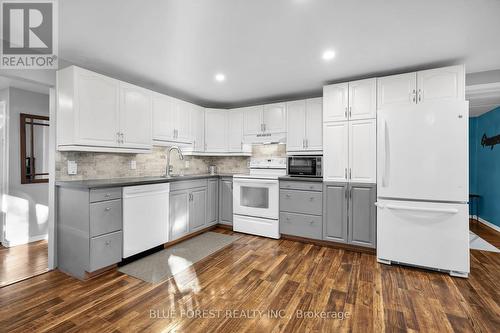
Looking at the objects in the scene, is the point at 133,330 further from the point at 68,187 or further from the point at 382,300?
the point at 382,300

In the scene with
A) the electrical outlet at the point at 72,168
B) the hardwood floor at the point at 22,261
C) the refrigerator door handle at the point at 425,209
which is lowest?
the hardwood floor at the point at 22,261

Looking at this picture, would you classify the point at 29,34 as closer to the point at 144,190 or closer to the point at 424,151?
the point at 144,190

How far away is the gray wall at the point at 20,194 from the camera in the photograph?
3.36 meters

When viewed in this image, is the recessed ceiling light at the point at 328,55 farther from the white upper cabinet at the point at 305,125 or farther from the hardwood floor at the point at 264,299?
the hardwood floor at the point at 264,299

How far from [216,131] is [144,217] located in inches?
88.4

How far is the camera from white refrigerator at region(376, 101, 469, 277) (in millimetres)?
2469

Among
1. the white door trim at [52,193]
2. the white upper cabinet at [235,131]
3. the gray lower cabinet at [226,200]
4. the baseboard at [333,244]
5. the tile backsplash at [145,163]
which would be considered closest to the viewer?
the white door trim at [52,193]

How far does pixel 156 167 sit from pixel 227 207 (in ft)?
4.68

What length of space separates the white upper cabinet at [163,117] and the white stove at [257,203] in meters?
1.36

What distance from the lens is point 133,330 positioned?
167 cm

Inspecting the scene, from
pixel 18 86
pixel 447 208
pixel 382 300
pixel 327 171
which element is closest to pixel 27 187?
pixel 18 86

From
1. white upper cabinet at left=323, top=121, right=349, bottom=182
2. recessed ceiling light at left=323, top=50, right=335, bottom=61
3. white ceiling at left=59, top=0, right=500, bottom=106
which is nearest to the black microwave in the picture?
white upper cabinet at left=323, top=121, right=349, bottom=182

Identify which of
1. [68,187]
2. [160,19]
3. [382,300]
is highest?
[160,19]

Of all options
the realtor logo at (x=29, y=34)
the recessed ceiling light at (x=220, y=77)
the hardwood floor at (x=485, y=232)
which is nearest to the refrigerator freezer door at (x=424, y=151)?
the hardwood floor at (x=485, y=232)
